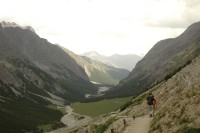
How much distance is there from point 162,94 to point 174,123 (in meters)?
29.9

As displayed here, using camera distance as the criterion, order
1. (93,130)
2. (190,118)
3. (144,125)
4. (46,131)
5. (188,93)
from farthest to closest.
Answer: (46,131) → (93,130) → (144,125) → (188,93) → (190,118)

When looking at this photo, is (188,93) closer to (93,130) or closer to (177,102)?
(177,102)

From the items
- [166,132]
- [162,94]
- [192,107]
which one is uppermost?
[162,94]

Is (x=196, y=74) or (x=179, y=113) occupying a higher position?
(x=196, y=74)

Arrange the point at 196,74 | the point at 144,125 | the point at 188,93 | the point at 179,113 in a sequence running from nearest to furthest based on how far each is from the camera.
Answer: the point at 179,113, the point at 188,93, the point at 144,125, the point at 196,74

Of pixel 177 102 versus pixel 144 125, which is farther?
pixel 144 125

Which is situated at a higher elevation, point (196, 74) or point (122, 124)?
point (196, 74)

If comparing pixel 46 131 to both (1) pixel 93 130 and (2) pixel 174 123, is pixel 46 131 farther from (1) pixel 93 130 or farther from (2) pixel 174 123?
(2) pixel 174 123

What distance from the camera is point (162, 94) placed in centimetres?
6638

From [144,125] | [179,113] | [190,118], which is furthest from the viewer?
[144,125]

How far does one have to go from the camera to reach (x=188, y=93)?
40.6 meters

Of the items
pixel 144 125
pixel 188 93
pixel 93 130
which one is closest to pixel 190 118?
pixel 188 93

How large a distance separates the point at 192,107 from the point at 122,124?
15.8m

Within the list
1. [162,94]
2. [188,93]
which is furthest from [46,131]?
[188,93]
